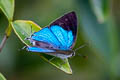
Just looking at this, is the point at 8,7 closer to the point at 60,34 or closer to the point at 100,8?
the point at 60,34

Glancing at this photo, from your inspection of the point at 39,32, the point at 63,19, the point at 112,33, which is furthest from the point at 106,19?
the point at 39,32

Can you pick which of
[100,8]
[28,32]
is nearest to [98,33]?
[100,8]

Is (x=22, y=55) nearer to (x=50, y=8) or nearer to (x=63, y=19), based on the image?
(x=50, y=8)

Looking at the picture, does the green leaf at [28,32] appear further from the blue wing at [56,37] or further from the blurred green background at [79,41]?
the blurred green background at [79,41]

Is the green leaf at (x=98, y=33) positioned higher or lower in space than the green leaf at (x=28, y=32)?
lower

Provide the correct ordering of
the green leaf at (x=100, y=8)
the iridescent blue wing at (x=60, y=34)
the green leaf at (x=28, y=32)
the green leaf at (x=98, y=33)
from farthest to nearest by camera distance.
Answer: the green leaf at (x=98, y=33) < the green leaf at (x=100, y=8) < the iridescent blue wing at (x=60, y=34) < the green leaf at (x=28, y=32)

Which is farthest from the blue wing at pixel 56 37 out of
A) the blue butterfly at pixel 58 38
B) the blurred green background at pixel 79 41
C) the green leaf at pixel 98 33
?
the green leaf at pixel 98 33

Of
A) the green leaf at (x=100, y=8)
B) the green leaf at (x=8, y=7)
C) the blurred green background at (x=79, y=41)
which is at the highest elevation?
the green leaf at (x=8, y=7)

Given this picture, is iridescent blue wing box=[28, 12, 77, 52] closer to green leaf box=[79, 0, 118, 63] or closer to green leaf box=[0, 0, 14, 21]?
green leaf box=[0, 0, 14, 21]
